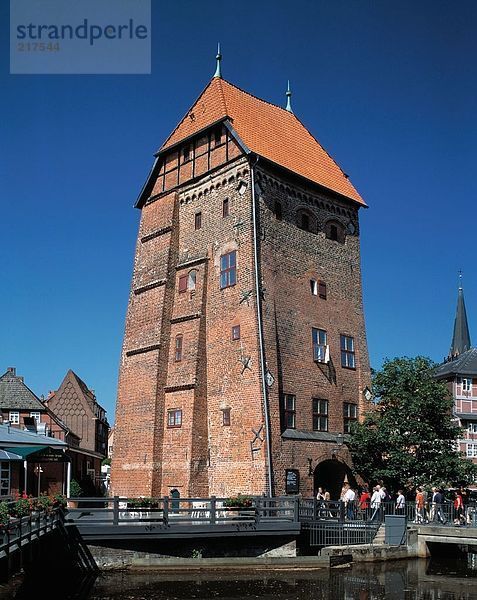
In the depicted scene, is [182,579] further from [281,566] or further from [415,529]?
[415,529]

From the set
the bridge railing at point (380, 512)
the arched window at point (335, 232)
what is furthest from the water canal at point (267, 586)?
the arched window at point (335, 232)

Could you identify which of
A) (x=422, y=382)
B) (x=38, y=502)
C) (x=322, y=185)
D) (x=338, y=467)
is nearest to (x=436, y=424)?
(x=422, y=382)

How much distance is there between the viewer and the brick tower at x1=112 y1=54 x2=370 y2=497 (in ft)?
97.3

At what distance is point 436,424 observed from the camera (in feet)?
→ 106

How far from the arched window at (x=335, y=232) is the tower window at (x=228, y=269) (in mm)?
5884

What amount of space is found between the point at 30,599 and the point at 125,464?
14.5 meters

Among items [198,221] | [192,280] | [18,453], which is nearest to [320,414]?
[192,280]

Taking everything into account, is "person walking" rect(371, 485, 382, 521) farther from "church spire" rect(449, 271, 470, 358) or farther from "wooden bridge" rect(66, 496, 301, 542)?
"church spire" rect(449, 271, 470, 358)

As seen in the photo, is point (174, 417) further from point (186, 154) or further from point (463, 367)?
point (463, 367)

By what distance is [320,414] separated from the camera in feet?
104

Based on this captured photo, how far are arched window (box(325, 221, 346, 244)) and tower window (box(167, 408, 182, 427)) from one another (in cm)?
1112

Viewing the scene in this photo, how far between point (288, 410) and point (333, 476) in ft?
15.0

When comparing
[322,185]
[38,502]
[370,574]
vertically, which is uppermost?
[322,185]

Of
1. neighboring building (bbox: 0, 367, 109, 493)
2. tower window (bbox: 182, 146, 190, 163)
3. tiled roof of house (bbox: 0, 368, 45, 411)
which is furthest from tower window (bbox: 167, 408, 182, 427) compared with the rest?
tiled roof of house (bbox: 0, 368, 45, 411)
